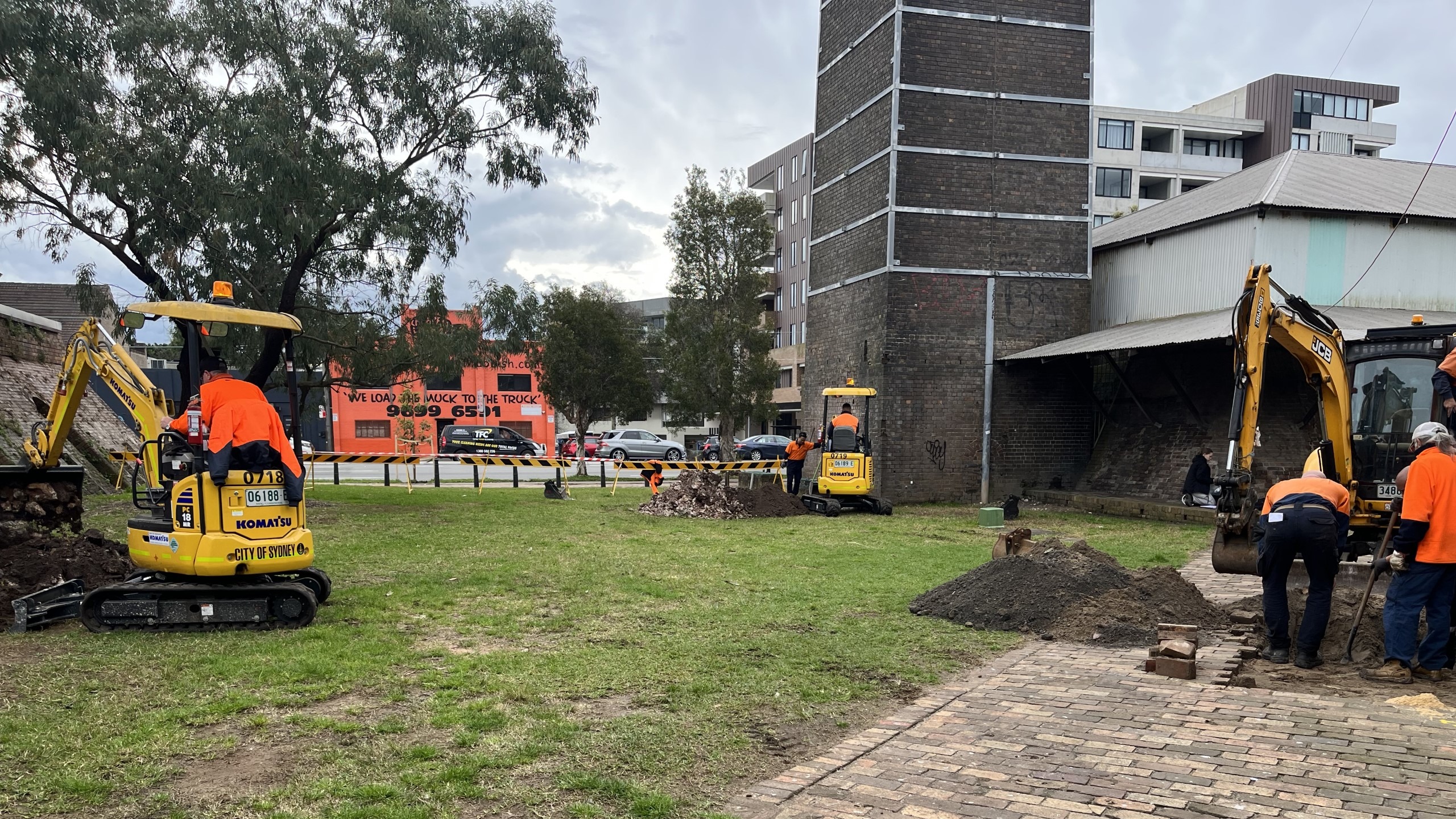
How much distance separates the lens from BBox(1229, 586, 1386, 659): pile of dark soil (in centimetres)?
780

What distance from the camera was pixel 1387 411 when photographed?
11133mm

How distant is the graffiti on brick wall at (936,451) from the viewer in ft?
77.1

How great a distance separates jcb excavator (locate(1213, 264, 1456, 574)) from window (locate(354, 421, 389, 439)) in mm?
55997

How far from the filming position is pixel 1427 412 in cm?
1084

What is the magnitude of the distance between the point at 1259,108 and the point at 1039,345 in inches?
1908

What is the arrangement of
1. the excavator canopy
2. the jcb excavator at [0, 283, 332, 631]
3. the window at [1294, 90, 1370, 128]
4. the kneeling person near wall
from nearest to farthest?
the kneeling person near wall < the jcb excavator at [0, 283, 332, 631] < the excavator canopy < the window at [1294, 90, 1370, 128]

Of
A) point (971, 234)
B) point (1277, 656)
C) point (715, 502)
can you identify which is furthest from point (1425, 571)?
point (971, 234)

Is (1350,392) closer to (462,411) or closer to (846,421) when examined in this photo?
(846,421)

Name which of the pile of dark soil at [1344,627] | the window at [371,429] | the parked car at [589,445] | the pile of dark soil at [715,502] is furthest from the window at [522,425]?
the pile of dark soil at [1344,627]

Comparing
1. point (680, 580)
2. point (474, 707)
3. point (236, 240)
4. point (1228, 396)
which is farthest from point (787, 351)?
point (474, 707)

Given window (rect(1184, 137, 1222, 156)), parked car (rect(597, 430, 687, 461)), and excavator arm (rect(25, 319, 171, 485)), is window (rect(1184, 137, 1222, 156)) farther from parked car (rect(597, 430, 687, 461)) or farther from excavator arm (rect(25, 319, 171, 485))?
excavator arm (rect(25, 319, 171, 485))

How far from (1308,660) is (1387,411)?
498cm

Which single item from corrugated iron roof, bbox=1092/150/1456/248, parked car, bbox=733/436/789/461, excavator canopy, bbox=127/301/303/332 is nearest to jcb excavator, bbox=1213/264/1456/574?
excavator canopy, bbox=127/301/303/332

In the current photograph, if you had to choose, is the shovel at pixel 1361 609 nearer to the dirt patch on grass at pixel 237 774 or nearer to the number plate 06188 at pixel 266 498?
the dirt patch on grass at pixel 237 774
